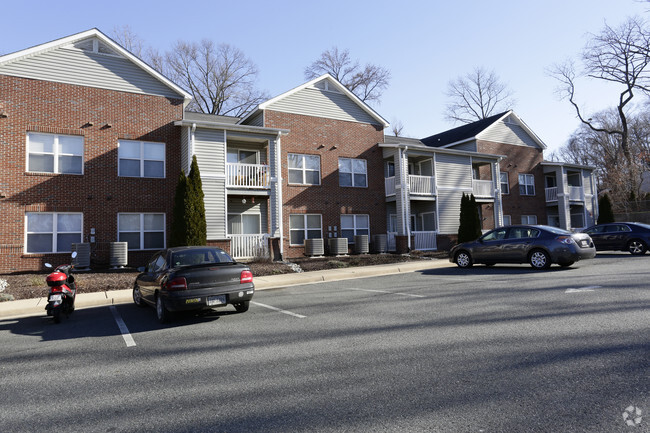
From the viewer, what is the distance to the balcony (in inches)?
920

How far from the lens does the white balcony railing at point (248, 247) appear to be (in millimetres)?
18375

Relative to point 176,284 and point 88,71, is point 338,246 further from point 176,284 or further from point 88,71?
point 88,71

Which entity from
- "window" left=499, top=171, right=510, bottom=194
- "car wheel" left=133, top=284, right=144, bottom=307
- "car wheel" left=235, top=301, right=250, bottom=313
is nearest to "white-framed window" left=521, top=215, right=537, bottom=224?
"window" left=499, top=171, right=510, bottom=194

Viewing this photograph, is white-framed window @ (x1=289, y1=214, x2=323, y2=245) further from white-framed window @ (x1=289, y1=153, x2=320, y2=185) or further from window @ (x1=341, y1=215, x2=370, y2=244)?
white-framed window @ (x1=289, y1=153, x2=320, y2=185)

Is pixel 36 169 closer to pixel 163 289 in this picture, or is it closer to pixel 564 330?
pixel 163 289

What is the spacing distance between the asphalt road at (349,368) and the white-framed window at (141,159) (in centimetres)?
1025

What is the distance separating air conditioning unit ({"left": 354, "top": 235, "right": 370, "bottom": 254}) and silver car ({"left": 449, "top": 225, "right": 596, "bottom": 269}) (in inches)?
272

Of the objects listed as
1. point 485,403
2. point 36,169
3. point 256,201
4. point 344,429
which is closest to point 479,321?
point 485,403

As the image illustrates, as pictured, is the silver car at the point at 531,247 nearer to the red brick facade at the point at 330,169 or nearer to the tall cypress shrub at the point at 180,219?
the red brick facade at the point at 330,169

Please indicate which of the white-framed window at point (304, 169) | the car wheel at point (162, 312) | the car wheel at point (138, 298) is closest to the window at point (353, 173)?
the white-framed window at point (304, 169)

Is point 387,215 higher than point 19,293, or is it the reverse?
point 387,215

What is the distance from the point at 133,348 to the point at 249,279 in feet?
8.36

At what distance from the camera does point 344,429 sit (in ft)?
10.2

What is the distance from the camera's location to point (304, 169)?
70.4ft
